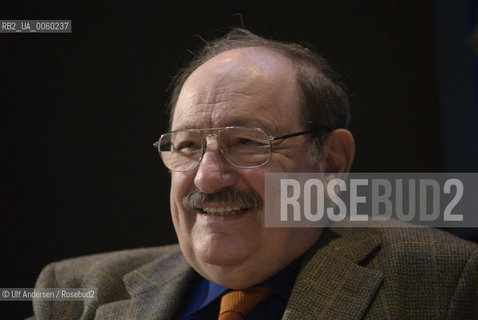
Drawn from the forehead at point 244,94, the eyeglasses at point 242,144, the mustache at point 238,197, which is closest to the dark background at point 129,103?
the forehead at point 244,94

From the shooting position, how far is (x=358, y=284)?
1.48m

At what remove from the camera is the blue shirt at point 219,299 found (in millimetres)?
1547

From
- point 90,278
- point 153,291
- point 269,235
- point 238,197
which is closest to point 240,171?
point 238,197

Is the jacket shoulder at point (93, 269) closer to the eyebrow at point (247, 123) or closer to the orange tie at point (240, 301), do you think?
the orange tie at point (240, 301)

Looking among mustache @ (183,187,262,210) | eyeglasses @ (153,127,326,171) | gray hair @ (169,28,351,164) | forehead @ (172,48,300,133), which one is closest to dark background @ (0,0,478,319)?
gray hair @ (169,28,351,164)

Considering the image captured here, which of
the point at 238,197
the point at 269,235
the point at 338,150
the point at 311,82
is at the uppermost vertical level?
the point at 311,82

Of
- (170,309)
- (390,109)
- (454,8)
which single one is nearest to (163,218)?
(170,309)

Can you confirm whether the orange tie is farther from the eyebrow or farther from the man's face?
the eyebrow

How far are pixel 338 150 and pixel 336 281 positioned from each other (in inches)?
18.2

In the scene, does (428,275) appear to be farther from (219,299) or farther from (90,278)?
(90,278)

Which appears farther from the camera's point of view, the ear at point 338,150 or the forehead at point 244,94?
the ear at point 338,150

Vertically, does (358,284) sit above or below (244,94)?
below

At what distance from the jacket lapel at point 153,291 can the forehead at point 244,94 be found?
1.80ft

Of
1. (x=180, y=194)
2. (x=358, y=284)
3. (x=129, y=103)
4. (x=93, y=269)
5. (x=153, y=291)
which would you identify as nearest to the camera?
(x=358, y=284)
